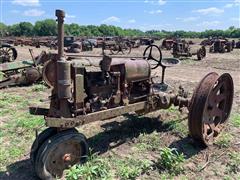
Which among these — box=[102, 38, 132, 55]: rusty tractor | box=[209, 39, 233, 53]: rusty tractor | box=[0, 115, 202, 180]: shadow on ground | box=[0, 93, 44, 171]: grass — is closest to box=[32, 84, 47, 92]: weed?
box=[0, 93, 44, 171]: grass

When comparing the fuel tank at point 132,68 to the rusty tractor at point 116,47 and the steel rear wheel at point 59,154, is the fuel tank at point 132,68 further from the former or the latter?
the rusty tractor at point 116,47

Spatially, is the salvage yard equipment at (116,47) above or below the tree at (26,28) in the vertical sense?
below

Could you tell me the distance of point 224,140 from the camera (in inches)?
226

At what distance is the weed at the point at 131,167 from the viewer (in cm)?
455

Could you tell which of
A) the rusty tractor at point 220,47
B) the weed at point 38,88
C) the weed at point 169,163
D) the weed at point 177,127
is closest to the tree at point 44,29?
the rusty tractor at point 220,47

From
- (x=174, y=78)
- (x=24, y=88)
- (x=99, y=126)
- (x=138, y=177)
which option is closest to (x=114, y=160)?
(x=138, y=177)

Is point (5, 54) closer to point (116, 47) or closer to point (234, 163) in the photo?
point (116, 47)

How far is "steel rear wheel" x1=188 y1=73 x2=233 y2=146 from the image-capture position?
520 cm

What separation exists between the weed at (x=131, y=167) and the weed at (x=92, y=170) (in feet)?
0.52

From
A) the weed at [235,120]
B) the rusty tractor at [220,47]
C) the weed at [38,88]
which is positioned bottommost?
the weed at [235,120]

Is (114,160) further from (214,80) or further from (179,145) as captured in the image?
(214,80)

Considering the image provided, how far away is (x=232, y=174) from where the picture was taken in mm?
4703

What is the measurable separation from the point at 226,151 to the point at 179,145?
723 mm

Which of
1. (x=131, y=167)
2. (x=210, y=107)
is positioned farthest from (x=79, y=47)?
(x=131, y=167)
